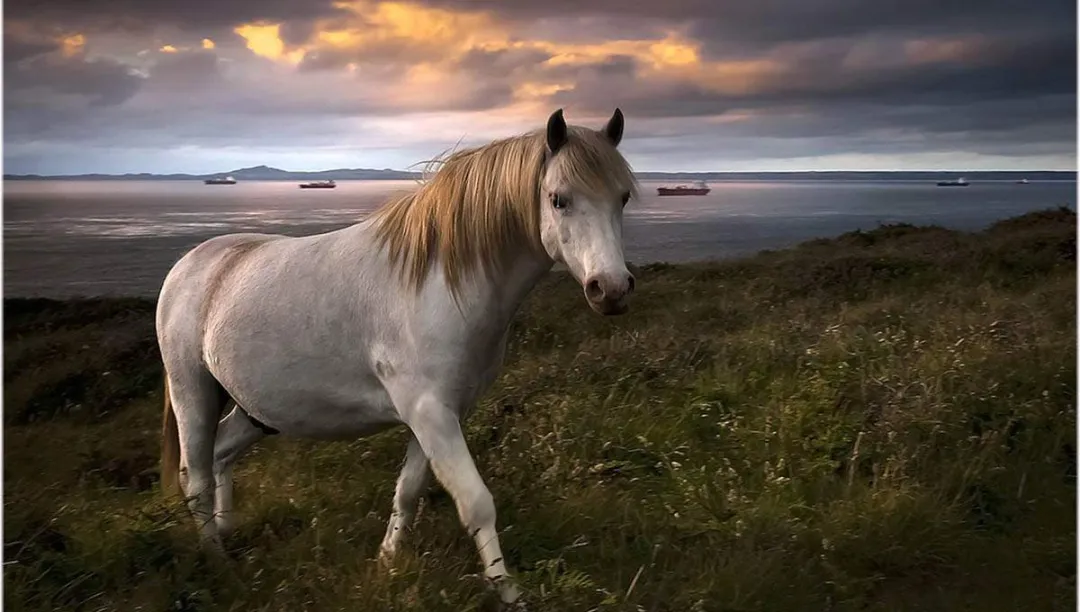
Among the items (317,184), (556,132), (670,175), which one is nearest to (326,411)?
(556,132)

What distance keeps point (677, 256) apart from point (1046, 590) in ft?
7.28

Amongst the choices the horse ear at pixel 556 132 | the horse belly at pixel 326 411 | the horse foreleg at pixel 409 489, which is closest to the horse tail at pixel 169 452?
the horse belly at pixel 326 411

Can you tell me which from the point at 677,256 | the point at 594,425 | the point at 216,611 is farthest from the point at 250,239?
the point at 677,256

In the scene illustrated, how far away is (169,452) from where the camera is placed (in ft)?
8.86

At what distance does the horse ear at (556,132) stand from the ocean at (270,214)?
34.2 inches

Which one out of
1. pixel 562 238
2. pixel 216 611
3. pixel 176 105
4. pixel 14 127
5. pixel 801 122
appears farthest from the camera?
pixel 801 122

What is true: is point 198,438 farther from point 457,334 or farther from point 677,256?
point 677,256

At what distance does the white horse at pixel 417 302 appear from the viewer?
186 centimetres

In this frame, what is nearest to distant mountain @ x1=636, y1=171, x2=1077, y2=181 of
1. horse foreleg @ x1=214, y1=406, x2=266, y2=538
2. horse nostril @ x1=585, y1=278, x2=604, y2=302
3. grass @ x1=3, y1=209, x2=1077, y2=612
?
grass @ x1=3, y1=209, x2=1077, y2=612

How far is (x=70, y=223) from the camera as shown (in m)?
3.26

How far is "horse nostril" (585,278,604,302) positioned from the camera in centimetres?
174

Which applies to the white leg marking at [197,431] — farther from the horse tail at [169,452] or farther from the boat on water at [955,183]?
the boat on water at [955,183]

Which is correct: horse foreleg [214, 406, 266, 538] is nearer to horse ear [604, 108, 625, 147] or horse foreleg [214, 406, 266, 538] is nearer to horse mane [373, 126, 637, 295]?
horse mane [373, 126, 637, 295]

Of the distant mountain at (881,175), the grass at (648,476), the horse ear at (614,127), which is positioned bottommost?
the grass at (648,476)
